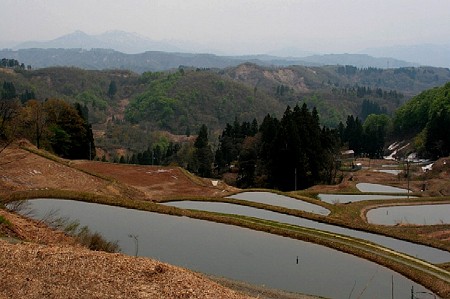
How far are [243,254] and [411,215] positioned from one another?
1775 centimetres

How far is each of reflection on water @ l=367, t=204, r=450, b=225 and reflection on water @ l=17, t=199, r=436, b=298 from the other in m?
12.3

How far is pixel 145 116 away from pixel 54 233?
156362 millimetres

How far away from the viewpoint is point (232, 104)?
18462 cm

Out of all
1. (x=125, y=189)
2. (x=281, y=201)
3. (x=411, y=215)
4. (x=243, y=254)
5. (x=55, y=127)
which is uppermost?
(x=55, y=127)

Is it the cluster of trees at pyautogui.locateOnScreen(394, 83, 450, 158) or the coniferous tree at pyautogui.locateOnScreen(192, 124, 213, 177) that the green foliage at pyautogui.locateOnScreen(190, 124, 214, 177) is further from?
the cluster of trees at pyautogui.locateOnScreen(394, 83, 450, 158)

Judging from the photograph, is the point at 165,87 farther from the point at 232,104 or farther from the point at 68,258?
the point at 68,258

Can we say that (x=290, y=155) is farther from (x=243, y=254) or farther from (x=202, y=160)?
(x=243, y=254)

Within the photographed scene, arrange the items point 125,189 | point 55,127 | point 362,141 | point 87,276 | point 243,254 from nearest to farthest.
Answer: point 87,276 → point 243,254 → point 125,189 → point 55,127 → point 362,141

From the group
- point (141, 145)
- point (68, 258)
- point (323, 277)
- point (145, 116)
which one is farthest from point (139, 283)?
point (145, 116)

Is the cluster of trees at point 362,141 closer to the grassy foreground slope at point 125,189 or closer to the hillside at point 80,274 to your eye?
the grassy foreground slope at point 125,189

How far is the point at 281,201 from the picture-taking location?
105 ft

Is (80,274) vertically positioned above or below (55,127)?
above

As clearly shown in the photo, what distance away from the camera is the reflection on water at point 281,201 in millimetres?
29748

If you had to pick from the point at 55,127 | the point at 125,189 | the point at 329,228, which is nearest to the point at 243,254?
the point at 329,228
